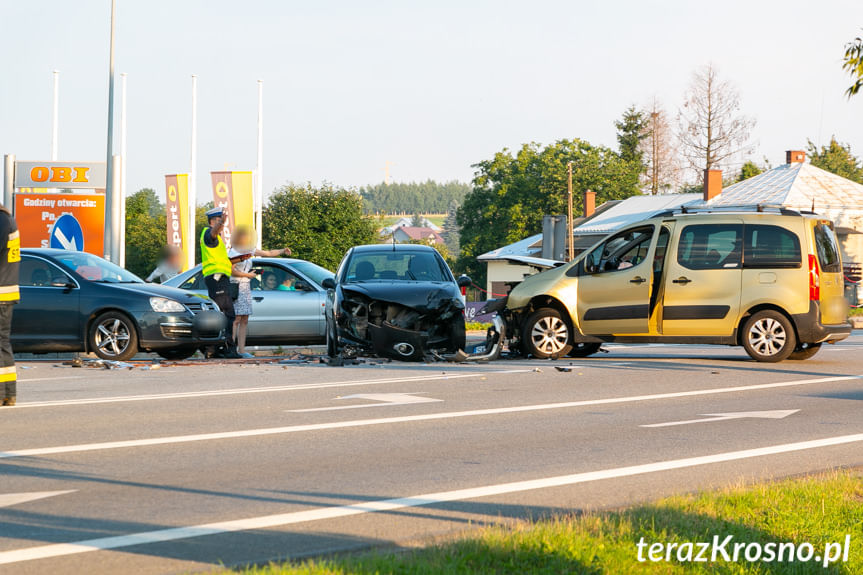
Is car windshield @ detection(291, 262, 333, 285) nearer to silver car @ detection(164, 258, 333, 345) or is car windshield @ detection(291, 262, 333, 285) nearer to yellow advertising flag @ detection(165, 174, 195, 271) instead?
silver car @ detection(164, 258, 333, 345)

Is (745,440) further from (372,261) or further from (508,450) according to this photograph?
(372,261)

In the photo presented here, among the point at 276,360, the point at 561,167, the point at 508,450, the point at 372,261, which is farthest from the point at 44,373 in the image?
the point at 561,167

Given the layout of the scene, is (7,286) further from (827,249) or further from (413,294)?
(827,249)

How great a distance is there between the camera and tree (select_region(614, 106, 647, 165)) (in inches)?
4055

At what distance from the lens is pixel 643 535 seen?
527 centimetres

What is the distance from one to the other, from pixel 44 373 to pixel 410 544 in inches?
384

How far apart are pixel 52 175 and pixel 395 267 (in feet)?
39.2

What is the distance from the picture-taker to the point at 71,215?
76.0 feet

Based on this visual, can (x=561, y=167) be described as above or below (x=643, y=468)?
above

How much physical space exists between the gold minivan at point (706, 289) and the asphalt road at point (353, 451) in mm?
1177

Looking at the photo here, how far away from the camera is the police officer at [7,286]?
10000 mm

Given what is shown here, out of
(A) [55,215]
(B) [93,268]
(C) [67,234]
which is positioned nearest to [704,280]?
(B) [93,268]

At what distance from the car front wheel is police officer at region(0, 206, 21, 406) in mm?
5025

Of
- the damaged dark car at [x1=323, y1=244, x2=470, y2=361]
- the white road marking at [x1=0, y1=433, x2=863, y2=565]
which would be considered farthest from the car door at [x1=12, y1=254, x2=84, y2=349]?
the white road marking at [x1=0, y1=433, x2=863, y2=565]
